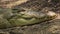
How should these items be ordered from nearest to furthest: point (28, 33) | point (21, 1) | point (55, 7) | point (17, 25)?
point (28, 33) < point (17, 25) < point (55, 7) < point (21, 1)

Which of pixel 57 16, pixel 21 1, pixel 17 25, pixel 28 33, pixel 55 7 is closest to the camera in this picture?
pixel 28 33

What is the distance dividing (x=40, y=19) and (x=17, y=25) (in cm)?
68

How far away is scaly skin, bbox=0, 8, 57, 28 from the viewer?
546 cm

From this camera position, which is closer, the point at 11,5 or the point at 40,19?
the point at 40,19

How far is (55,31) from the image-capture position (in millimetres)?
4957

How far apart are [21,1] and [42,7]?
87 centimetres

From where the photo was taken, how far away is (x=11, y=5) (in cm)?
668

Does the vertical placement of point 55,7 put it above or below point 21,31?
above

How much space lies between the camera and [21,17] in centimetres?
559

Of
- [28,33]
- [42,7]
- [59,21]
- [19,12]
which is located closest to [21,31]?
[28,33]

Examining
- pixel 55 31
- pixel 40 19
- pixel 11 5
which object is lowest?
pixel 55 31

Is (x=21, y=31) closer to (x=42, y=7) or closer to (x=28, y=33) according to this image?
(x=28, y=33)

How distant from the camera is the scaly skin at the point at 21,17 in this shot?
5.46 metres

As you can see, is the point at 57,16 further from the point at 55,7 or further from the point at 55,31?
the point at 55,31
